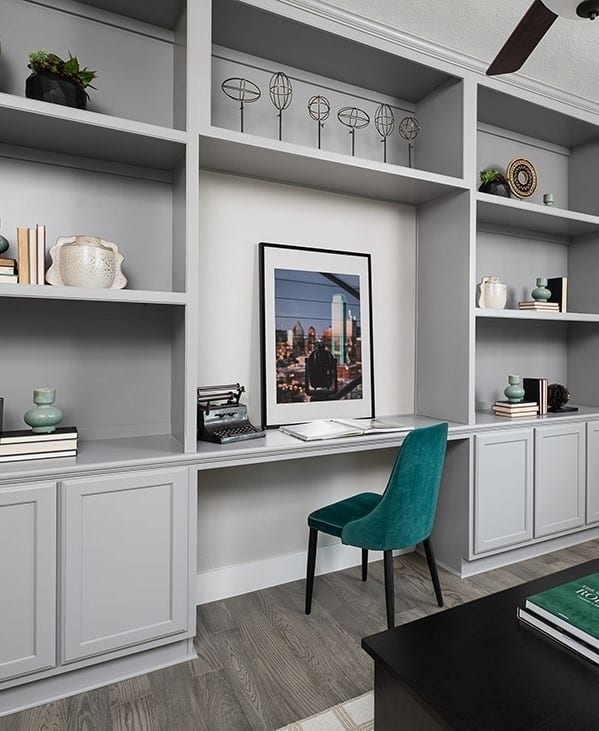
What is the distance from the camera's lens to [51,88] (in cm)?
177

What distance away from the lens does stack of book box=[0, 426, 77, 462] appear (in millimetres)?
1717

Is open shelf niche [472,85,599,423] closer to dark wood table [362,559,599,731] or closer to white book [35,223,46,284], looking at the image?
dark wood table [362,559,599,731]

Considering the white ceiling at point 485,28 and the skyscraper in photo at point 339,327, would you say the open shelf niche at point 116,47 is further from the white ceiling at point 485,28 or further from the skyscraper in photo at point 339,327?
the skyscraper in photo at point 339,327

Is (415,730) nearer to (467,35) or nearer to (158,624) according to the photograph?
(158,624)

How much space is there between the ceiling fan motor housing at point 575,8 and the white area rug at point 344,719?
7.33ft

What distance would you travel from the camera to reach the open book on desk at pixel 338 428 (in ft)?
7.40

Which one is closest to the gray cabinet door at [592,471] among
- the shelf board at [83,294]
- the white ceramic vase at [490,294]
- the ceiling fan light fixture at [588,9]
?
the white ceramic vase at [490,294]

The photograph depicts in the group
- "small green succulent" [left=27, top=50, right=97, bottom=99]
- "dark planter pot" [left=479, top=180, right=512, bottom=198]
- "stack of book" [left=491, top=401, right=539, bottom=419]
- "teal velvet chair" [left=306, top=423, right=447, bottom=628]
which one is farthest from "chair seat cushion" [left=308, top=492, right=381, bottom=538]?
"small green succulent" [left=27, top=50, right=97, bottom=99]

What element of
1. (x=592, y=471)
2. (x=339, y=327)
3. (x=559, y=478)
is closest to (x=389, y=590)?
(x=339, y=327)

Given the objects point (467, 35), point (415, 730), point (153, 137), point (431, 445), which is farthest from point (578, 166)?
point (415, 730)

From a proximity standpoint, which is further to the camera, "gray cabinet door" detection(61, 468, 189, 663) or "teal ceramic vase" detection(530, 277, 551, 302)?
"teal ceramic vase" detection(530, 277, 551, 302)

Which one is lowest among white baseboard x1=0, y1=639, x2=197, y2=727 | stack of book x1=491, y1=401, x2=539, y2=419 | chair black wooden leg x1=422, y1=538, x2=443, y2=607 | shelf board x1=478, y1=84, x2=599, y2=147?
white baseboard x1=0, y1=639, x2=197, y2=727

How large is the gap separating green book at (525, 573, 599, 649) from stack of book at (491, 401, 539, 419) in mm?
1564

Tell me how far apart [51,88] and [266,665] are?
7.50 feet
